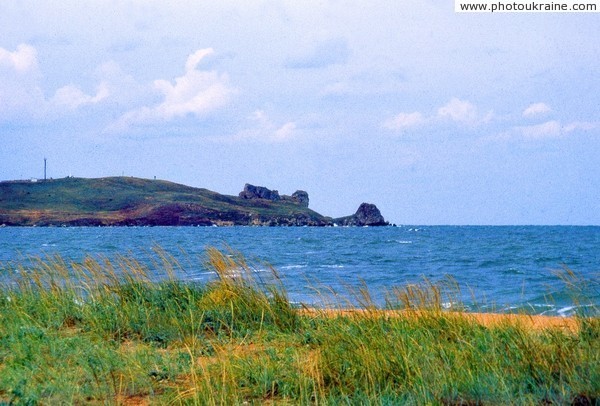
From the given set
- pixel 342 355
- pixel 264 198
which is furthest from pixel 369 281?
pixel 264 198

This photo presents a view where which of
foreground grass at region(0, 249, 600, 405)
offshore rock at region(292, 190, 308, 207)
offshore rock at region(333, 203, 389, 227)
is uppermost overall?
offshore rock at region(292, 190, 308, 207)

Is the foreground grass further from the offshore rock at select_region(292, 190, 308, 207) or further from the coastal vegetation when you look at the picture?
the offshore rock at select_region(292, 190, 308, 207)

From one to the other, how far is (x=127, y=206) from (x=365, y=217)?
Result: 58026 millimetres

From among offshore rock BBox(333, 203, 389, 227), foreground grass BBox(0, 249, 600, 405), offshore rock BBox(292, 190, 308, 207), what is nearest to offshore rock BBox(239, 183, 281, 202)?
offshore rock BBox(292, 190, 308, 207)

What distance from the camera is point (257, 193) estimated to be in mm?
183625

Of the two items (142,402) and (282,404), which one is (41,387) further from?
(282,404)

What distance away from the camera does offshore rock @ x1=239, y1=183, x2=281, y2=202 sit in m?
183

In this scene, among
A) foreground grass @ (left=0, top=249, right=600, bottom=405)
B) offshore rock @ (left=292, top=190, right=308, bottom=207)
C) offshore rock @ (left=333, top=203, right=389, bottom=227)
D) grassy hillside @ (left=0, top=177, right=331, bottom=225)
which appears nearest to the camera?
foreground grass @ (left=0, top=249, right=600, bottom=405)

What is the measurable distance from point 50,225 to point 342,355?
146 m

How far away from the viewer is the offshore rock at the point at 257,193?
18300cm

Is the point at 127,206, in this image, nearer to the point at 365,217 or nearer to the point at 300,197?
the point at 300,197

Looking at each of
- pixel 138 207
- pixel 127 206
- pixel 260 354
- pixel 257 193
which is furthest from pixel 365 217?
pixel 260 354

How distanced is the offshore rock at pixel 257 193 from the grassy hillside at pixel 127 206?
6596 mm

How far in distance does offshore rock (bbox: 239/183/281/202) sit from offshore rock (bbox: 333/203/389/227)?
67.7 ft
